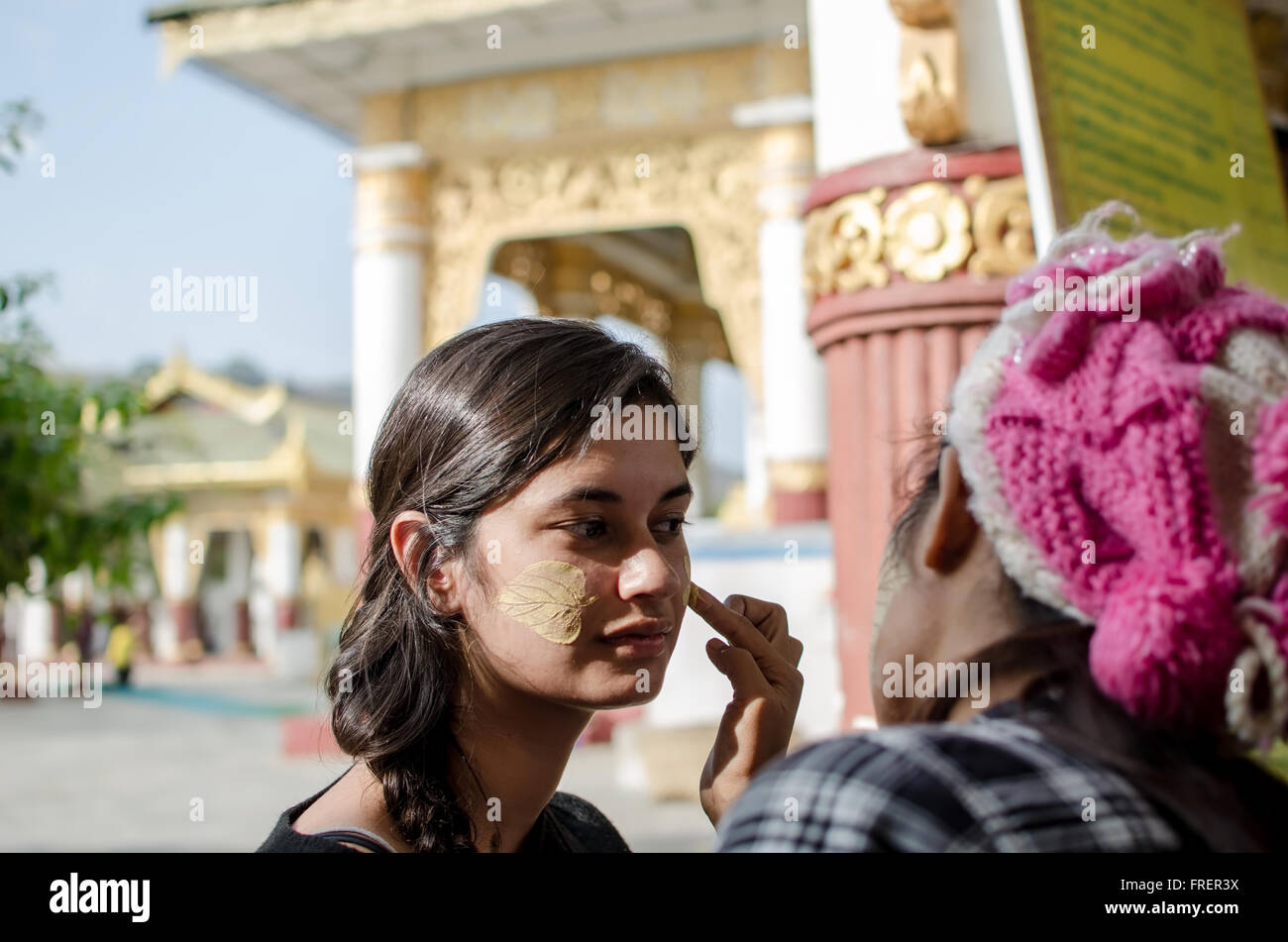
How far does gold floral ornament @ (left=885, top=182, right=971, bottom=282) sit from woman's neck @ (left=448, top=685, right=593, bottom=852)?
1434 millimetres

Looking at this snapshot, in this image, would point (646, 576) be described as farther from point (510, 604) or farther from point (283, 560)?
point (283, 560)

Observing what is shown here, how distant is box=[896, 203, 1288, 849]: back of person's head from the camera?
31.8 inches

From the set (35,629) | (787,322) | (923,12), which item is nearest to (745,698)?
(923,12)

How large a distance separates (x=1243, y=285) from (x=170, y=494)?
122 inches

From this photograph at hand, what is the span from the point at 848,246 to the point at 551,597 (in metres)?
1.51

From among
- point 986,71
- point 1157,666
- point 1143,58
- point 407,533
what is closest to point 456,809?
point 407,533

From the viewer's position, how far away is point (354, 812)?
1.07m

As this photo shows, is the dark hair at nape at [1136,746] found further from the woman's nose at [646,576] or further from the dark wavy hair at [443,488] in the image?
the dark wavy hair at [443,488]

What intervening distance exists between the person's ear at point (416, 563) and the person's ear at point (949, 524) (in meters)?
0.44

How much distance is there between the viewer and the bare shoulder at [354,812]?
1063 millimetres

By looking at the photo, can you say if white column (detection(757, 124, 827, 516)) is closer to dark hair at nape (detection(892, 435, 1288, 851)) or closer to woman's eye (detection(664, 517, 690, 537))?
woman's eye (detection(664, 517, 690, 537))

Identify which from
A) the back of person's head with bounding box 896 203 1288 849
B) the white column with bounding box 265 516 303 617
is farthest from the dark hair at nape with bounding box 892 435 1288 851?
the white column with bounding box 265 516 303 617

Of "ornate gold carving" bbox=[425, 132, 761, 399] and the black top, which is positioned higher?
"ornate gold carving" bbox=[425, 132, 761, 399]

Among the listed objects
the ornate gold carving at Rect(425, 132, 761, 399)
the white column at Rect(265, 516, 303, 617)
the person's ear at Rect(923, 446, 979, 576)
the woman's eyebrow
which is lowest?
the white column at Rect(265, 516, 303, 617)
